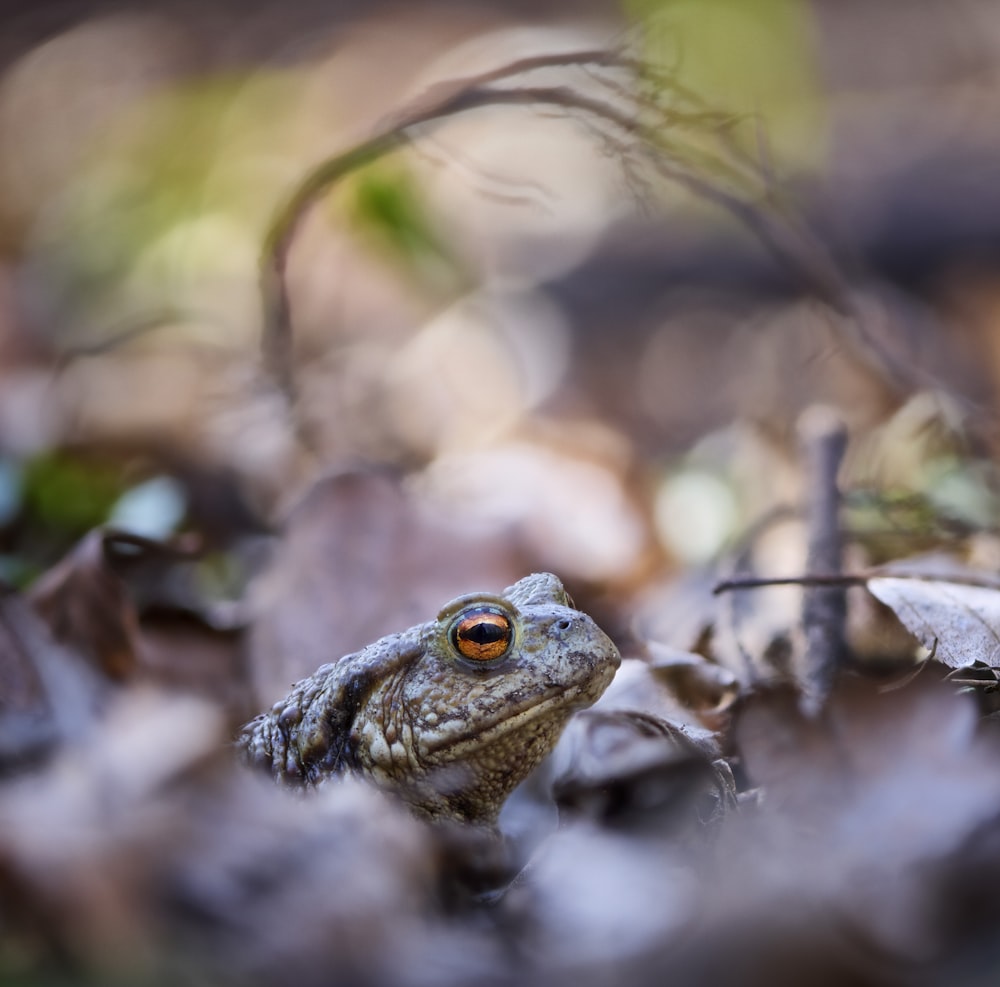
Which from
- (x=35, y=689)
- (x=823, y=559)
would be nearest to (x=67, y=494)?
(x=35, y=689)

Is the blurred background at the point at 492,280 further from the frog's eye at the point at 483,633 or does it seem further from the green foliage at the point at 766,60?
the frog's eye at the point at 483,633

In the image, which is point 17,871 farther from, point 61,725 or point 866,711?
point 866,711

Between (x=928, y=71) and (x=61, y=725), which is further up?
(x=61, y=725)

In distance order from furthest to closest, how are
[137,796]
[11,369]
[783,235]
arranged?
1. [11,369]
2. [783,235]
3. [137,796]

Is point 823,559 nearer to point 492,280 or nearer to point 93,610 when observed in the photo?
point 93,610

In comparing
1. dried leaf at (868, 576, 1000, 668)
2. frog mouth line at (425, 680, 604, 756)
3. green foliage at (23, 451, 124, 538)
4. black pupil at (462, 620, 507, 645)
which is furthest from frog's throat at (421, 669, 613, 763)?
green foliage at (23, 451, 124, 538)

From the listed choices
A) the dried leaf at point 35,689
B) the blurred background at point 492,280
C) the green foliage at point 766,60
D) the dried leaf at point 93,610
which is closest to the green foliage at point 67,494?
the blurred background at point 492,280

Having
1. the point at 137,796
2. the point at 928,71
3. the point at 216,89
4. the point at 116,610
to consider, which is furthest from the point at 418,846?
the point at 928,71
